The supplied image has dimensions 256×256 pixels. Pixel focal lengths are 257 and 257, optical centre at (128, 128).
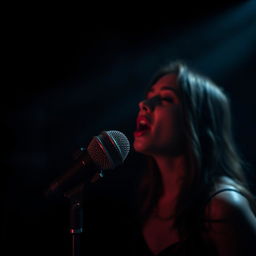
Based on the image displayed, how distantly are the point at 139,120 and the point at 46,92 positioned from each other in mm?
1079

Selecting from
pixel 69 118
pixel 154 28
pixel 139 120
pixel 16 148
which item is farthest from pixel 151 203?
pixel 154 28

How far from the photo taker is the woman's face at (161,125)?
5.35ft

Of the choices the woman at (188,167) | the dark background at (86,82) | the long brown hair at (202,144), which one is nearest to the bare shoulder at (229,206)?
the woman at (188,167)

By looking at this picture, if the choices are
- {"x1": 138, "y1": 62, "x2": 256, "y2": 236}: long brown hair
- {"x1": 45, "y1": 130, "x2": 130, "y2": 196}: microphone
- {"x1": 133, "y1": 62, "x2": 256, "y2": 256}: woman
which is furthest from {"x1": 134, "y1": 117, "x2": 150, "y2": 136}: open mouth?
{"x1": 45, "y1": 130, "x2": 130, "y2": 196}: microphone

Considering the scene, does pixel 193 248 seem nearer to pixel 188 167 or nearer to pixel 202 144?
pixel 188 167

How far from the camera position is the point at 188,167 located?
175cm

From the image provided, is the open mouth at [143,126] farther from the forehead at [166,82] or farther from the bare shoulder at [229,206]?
the bare shoulder at [229,206]

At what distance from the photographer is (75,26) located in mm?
2176

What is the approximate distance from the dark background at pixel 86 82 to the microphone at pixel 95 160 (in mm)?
1125

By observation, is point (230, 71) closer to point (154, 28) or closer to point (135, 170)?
point (154, 28)

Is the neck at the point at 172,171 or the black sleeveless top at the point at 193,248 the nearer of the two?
the black sleeveless top at the point at 193,248

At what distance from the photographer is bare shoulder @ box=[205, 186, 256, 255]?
122cm

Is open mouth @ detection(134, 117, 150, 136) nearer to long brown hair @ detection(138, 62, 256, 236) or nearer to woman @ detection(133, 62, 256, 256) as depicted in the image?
woman @ detection(133, 62, 256, 256)

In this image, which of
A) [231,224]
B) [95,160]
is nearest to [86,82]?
[95,160]
